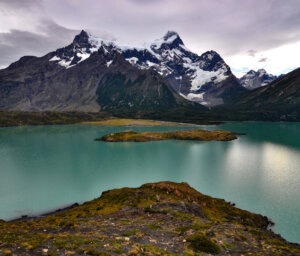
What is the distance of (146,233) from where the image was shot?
29500 mm

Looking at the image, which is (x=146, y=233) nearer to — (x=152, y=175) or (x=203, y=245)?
(x=203, y=245)

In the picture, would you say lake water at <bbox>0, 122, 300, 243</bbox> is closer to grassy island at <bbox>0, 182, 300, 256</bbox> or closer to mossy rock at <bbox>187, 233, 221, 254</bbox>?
grassy island at <bbox>0, 182, 300, 256</bbox>

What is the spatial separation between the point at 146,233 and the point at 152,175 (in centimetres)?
6446

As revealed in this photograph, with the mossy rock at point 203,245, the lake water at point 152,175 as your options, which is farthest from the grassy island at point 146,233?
the lake water at point 152,175

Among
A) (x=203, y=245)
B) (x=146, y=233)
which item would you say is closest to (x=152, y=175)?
(x=146, y=233)

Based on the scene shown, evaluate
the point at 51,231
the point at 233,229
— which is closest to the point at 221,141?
the point at 233,229

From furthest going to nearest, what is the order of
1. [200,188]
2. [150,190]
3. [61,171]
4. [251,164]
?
[251,164] < [61,171] < [200,188] < [150,190]

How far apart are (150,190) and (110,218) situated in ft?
64.8

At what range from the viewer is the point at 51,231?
31.7 m

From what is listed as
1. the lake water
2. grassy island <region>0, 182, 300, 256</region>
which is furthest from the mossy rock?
the lake water

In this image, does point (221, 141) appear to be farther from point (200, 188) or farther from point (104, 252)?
point (104, 252)

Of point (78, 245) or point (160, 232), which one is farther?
point (160, 232)

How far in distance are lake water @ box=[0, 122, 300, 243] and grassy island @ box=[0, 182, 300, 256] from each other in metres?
16.0

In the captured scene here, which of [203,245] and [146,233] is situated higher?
[203,245]
